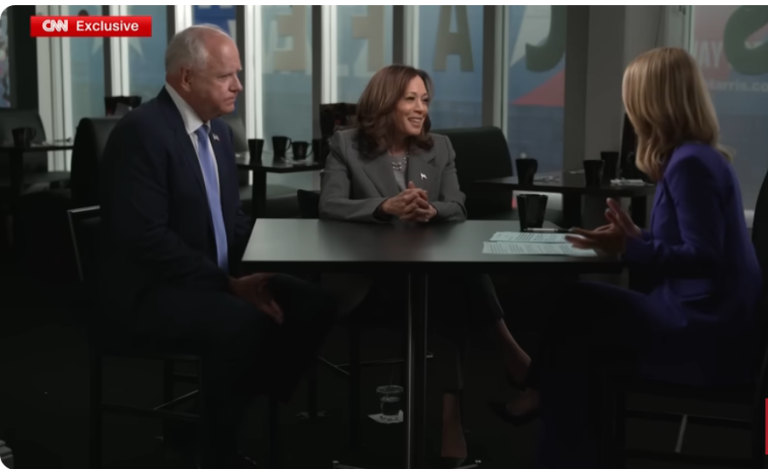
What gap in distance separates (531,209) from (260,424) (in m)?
1.25

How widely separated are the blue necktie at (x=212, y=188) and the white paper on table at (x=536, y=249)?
747 millimetres

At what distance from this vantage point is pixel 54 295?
531 cm

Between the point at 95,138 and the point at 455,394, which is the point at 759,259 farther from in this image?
the point at 95,138

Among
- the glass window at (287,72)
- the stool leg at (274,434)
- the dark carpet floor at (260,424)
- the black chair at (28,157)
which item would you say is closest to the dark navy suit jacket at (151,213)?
the stool leg at (274,434)

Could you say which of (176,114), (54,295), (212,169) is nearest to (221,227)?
(212,169)

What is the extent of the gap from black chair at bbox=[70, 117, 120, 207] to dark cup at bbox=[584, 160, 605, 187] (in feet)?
7.05

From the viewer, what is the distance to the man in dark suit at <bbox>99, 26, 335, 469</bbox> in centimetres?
253

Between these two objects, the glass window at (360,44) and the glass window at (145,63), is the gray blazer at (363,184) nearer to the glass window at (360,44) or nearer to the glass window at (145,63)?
the glass window at (360,44)

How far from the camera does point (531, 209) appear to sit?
8.67 ft

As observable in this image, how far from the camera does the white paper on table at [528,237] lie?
246 centimetres

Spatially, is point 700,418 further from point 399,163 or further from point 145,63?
point 145,63

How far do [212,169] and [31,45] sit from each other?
22.9 feet

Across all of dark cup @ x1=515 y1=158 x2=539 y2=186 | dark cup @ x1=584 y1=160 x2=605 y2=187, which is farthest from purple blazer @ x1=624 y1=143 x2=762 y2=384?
dark cup @ x1=515 y1=158 x2=539 y2=186

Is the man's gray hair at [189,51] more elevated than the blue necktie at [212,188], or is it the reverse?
the man's gray hair at [189,51]
